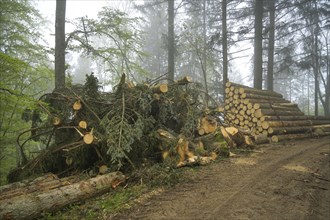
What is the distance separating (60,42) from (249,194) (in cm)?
759

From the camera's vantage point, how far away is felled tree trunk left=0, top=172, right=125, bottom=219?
3248 millimetres

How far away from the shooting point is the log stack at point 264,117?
9305 mm

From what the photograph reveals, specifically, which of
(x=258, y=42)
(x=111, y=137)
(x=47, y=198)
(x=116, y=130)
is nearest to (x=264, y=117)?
(x=258, y=42)

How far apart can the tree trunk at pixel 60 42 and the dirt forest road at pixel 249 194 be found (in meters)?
5.76

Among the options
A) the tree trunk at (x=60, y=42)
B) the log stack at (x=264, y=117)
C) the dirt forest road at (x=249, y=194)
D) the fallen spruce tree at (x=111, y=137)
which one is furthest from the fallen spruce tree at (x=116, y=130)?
the log stack at (x=264, y=117)

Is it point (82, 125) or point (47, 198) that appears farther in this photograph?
point (82, 125)

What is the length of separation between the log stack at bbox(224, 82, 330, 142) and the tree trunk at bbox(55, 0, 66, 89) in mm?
6045

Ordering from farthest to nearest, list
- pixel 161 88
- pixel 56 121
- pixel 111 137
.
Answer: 1. pixel 161 88
2. pixel 56 121
3. pixel 111 137

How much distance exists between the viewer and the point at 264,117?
9.20 metres

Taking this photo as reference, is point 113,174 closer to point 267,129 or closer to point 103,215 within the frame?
point 103,215

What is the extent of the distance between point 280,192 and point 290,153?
133 inches

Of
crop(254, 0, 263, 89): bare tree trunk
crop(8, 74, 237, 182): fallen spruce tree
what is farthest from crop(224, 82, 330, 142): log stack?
crop(8, 74, 237, 182): fallen spruce tree

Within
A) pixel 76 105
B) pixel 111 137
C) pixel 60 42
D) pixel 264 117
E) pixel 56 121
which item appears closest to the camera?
pixel 111 137

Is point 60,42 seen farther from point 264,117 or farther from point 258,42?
point 258,42
